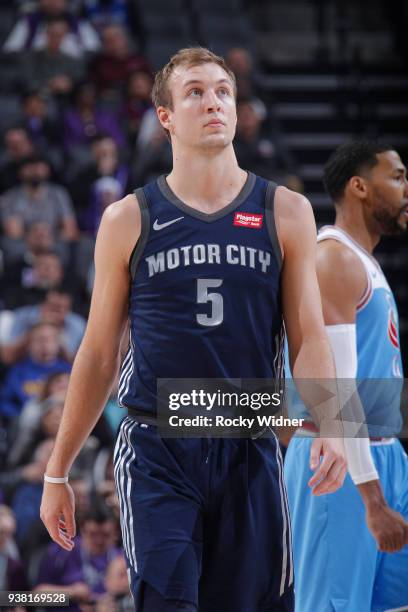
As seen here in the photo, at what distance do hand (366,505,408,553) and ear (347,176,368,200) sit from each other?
51.3 inches

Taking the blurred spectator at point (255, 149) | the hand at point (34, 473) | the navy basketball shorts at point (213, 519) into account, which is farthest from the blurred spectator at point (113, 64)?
the navy basketball shorts at point (213, 519)

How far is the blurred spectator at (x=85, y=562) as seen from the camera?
242 inches

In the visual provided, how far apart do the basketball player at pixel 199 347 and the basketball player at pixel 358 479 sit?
722mm

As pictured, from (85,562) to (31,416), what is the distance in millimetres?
1219

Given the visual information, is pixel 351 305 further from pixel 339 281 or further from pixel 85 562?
pixel 85 562

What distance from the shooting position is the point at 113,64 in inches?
427

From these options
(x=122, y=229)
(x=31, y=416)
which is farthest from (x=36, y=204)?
(x=122, y=229)

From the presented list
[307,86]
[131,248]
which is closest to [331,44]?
[307,86]

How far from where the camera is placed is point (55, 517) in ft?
11.0

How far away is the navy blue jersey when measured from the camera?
320 cm

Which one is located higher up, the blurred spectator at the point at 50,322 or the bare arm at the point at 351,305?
the blurred spectator at the point at 50,322

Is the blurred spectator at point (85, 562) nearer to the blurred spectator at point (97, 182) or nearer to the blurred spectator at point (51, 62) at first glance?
the blurred spectator at point (97, 182)

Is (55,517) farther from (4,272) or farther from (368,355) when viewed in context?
(4,272)

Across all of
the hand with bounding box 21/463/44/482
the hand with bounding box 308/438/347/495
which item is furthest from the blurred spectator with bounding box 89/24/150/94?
the hand with bounding box 308/438/347/495
